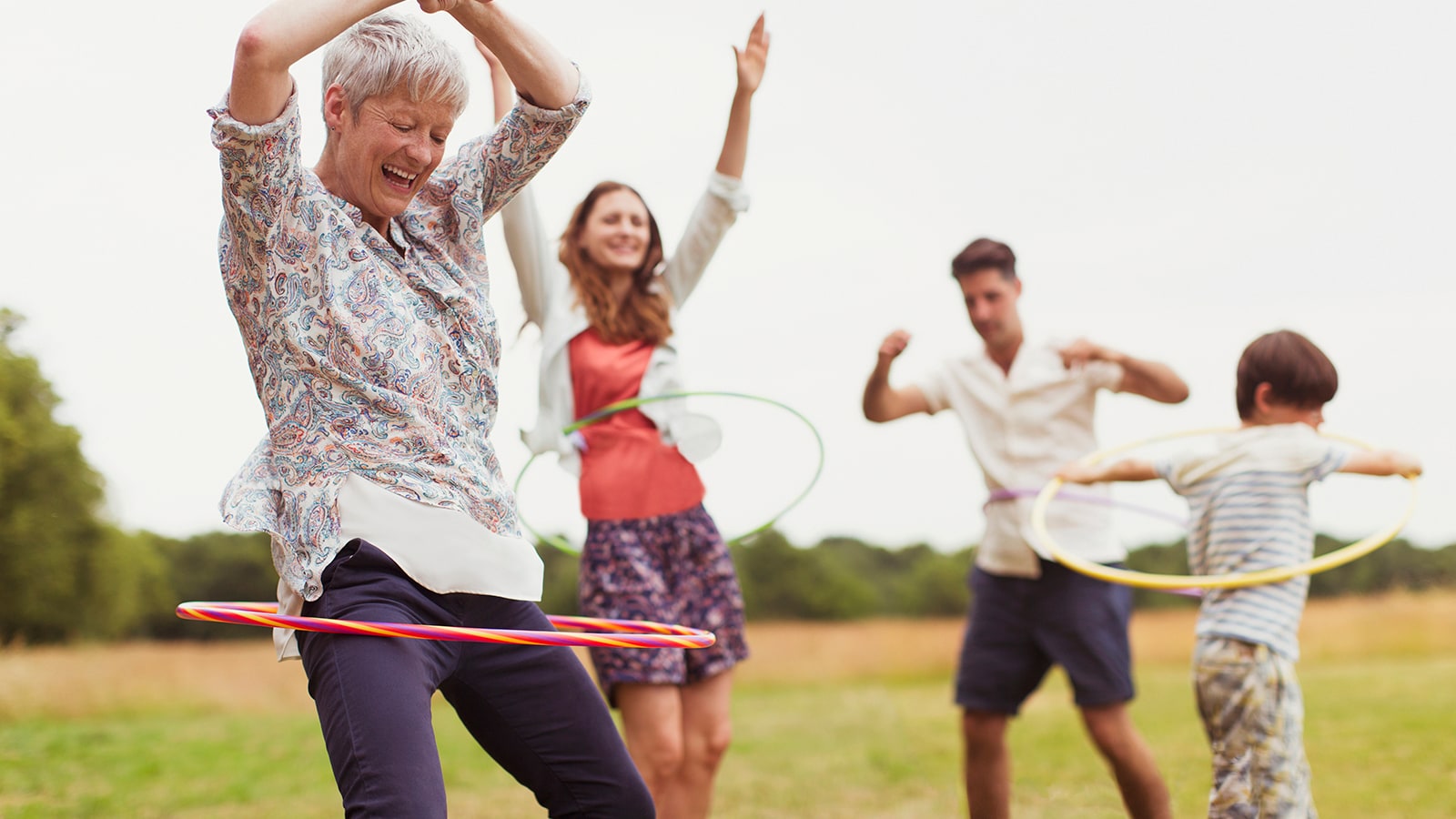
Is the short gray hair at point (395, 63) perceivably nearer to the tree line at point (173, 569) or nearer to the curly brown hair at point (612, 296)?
the curly brown hair at point (612, 296)

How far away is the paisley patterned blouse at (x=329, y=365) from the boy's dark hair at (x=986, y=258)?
2.78 meters

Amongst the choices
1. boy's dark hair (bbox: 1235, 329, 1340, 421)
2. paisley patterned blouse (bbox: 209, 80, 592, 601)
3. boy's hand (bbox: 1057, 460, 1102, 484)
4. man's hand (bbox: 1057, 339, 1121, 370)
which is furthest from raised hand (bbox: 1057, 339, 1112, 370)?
paisley patterned blouse (bbox: 209, 80, 592, 601)

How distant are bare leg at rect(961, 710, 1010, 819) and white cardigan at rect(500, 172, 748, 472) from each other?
1583mm

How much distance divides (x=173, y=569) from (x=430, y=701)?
1375cm

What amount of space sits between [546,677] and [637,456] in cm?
168

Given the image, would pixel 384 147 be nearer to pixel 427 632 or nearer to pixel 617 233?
pixel 427 632

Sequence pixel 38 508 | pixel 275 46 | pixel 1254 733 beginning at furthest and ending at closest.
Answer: pixel 38 508
pixel 1254 733
pixel 275 46

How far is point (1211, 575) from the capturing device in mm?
4266

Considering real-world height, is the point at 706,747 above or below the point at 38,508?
below

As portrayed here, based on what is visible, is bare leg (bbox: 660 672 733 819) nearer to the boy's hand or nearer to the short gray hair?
the boy's hand

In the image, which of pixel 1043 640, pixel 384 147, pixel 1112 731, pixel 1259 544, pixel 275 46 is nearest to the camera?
pixel 275 46

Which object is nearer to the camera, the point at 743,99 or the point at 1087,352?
the point at 743,99

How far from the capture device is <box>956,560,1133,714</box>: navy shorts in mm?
4770

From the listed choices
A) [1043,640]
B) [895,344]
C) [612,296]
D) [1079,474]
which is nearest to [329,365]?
[612,296]
